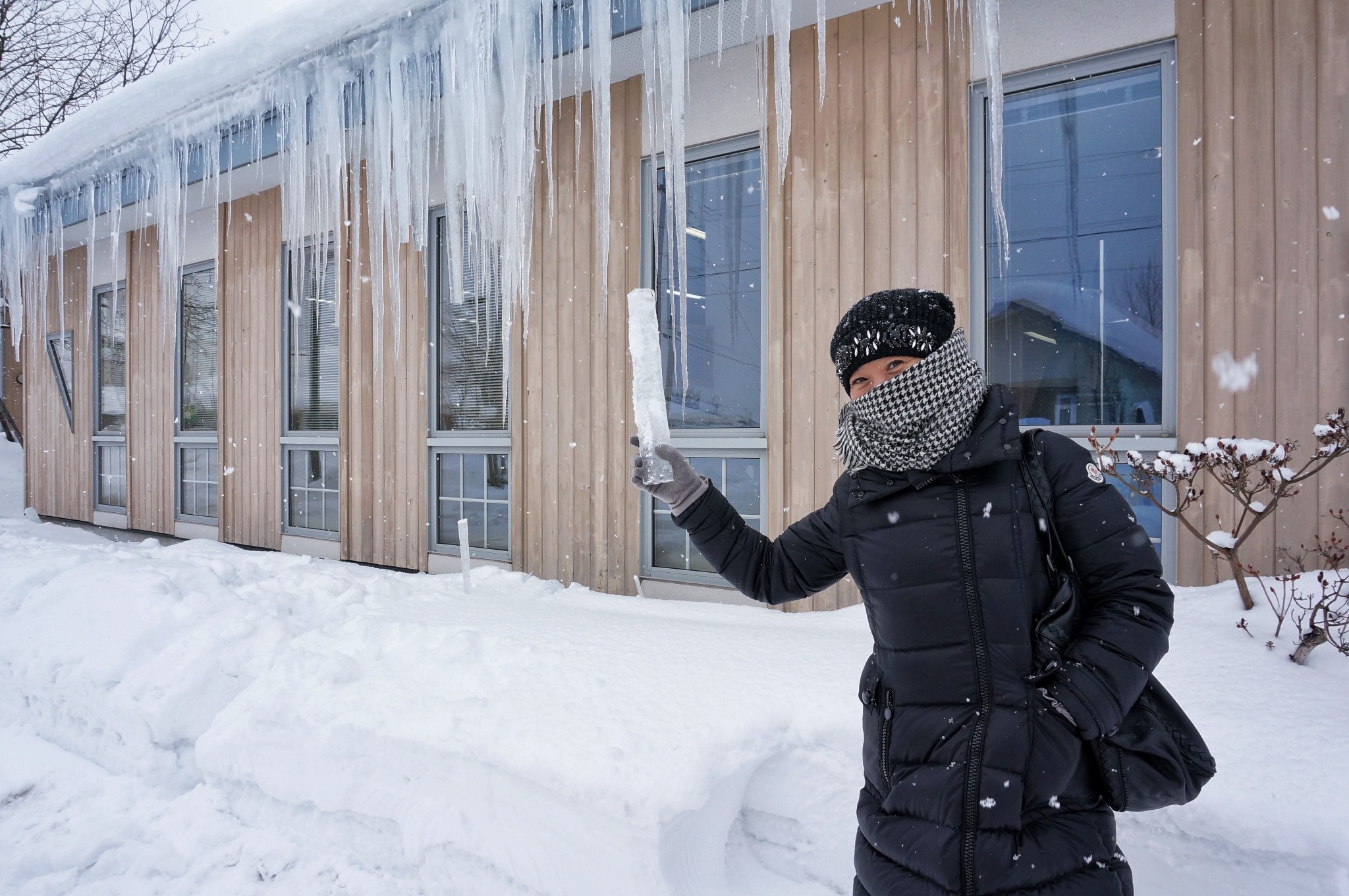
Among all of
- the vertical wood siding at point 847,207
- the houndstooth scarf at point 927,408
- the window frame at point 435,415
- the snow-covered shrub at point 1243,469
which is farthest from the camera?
the window frame at point 435,415

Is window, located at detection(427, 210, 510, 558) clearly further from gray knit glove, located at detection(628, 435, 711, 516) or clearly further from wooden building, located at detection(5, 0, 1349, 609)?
gray knit glove, located at detection(628, 435, 711, 516)

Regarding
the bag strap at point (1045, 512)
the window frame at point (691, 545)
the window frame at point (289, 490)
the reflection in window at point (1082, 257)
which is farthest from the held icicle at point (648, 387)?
the window frame at point (289, 490)

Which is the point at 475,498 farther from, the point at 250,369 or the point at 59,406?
the point at 59,406

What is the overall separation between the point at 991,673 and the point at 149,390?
31.5 ft

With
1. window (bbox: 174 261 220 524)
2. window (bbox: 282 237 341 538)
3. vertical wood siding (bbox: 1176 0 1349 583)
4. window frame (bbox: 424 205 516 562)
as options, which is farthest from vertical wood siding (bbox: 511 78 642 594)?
window (bbox: 174 261 220 524)

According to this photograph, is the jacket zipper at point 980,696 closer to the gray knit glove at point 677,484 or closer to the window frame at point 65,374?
the gray knit glove at point 677,484

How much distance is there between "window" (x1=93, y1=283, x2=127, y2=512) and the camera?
27.1 feet

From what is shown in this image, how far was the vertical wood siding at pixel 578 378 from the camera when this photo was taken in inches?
177

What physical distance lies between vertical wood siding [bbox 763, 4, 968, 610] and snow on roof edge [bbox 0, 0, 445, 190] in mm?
2441

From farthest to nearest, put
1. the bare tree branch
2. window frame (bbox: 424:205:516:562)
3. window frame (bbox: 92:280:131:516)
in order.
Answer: the bare tree branch < window frame (bbox: 92:280:131:516) < window frame (bbox: 424:205:516:562)

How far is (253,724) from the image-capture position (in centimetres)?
259

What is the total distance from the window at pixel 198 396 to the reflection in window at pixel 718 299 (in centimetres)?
561

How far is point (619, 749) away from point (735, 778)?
1.23 ft

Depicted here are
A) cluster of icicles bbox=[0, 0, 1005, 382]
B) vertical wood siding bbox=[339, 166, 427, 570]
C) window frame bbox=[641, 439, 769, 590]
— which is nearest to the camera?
cluster of icicles bbox=[0, 0, 1005, 382]
